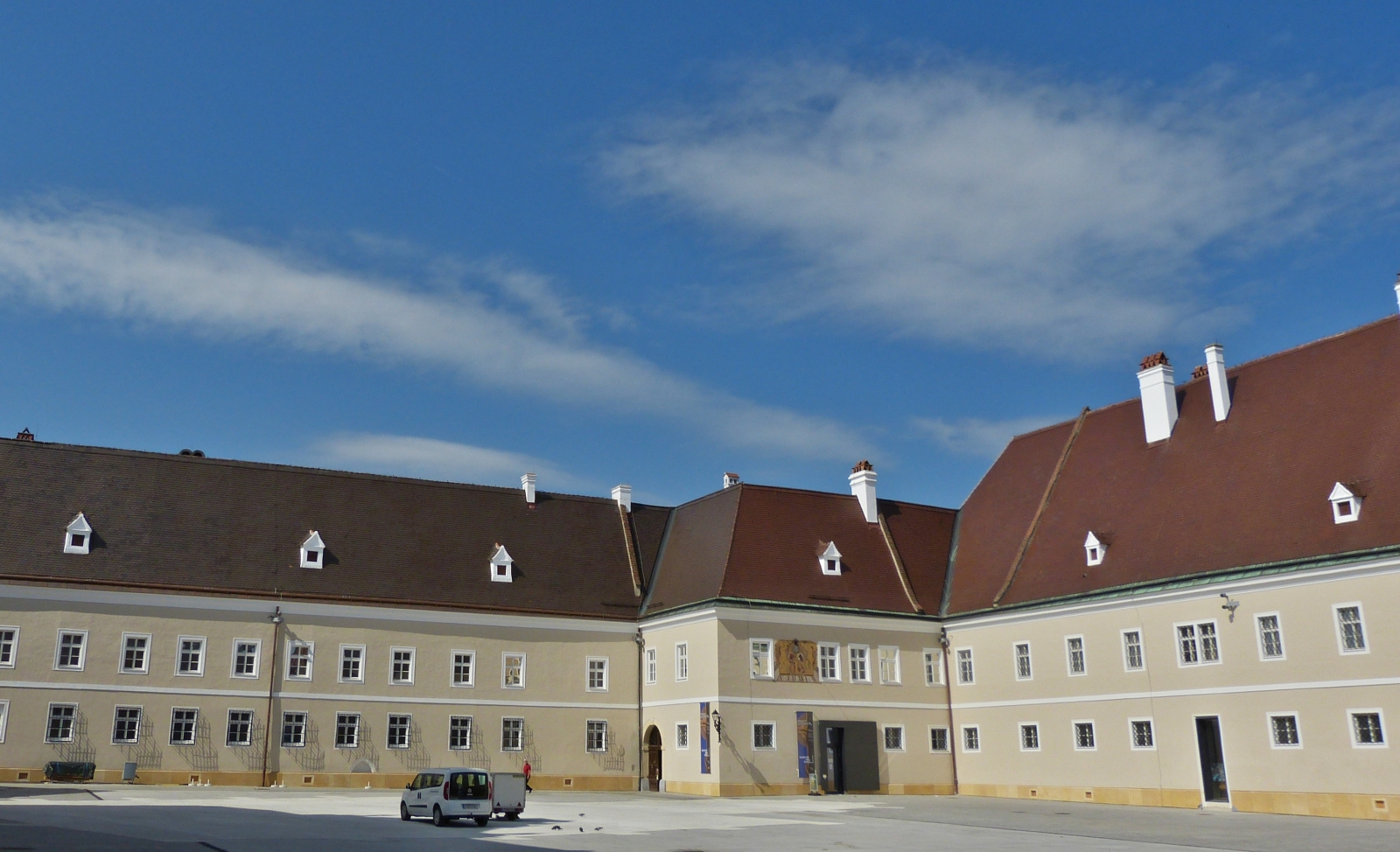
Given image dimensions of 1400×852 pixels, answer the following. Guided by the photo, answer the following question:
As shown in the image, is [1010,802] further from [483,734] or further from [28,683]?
[28,683]

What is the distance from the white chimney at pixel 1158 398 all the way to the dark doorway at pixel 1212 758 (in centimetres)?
1035

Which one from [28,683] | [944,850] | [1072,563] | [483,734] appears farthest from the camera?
[483,734]

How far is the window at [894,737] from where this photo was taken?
4328 centimetres

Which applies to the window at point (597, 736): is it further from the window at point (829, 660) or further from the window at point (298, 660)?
the window at point (298, 660)

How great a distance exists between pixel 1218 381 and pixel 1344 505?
7727mm

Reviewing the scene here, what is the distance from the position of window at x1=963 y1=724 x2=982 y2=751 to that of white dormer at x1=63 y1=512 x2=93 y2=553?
3153 cm

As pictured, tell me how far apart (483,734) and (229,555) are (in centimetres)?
1118

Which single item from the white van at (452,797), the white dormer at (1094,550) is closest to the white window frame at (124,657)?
the white van at (452,797)

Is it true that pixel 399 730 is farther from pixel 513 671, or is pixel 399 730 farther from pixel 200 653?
pixel 200 653

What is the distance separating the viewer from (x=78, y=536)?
39.8 m

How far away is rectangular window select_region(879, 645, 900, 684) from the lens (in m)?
44.1

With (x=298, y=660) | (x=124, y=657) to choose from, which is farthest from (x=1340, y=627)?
(x=124, y=657)

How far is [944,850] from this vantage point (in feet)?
70.0

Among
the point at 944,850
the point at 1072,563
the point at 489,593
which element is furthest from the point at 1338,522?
the point at 489,593
